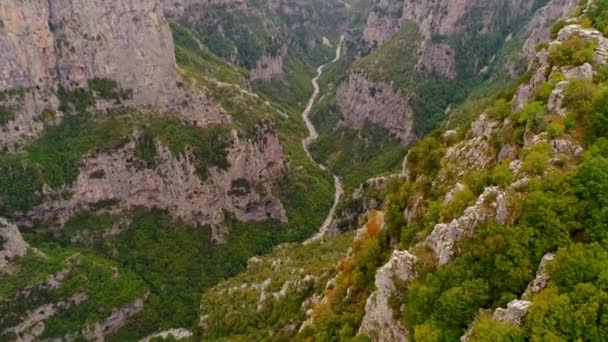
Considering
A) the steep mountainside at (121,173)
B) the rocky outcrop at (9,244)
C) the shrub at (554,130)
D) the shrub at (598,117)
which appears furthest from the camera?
the steep mountainside at (121,173)

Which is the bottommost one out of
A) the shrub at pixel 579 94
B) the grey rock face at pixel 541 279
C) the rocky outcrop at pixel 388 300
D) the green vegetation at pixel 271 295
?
the green vegetation at pixel 271 295

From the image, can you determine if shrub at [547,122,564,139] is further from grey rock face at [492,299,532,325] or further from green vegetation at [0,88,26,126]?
green vegetation at [0,88,26,126]

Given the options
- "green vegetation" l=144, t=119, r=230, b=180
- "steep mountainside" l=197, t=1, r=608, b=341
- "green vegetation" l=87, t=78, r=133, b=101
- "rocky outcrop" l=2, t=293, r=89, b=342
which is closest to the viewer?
"steep mountainside" l=197, t=1, r=608, b=341

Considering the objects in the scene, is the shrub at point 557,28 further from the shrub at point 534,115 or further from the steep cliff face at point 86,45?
the steep cliff face at point 86,45

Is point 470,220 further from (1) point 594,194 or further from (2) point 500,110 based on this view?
(2) point 500,110

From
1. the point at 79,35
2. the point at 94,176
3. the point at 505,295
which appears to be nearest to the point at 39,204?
the point at 94,176

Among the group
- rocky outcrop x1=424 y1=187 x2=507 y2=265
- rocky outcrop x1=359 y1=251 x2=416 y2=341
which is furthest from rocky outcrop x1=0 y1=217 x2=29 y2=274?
rocky outcrop x1=424 y1=187 x2=507 y2=265

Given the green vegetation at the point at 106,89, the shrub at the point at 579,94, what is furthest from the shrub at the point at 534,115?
the green vegetation at the point at 106,89

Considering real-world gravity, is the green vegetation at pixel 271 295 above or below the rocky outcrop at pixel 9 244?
below
